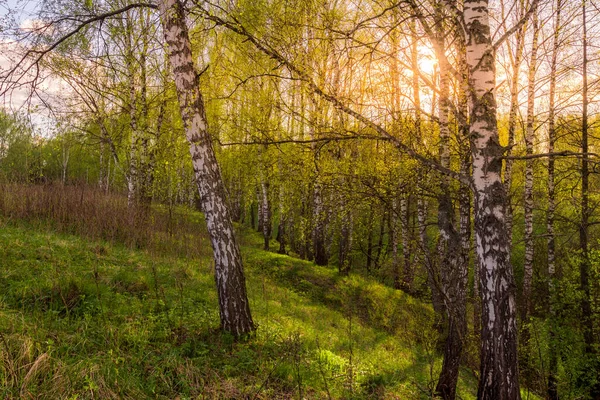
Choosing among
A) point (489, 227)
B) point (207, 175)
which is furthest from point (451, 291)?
point (207, 175)

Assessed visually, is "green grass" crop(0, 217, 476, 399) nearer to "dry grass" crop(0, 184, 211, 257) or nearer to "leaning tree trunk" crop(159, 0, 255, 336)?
"leaning tree trunk" crop(159, 0, 255, 336)

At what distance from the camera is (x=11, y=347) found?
306cm

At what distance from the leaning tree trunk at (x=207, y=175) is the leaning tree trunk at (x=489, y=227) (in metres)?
2.88

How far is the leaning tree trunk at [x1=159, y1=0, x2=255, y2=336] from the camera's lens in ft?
14.1

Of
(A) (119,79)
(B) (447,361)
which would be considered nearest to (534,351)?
(B) (447,361)

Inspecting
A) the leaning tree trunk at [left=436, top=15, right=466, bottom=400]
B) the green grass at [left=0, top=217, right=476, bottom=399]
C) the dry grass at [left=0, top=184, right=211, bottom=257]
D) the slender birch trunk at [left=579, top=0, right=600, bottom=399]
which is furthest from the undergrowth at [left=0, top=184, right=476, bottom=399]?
the slender birch trunk at [left=579, top=0, right=600, bottom=399]

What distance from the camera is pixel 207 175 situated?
4.41 meters

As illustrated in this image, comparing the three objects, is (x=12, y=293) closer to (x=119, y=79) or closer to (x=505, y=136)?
(x=119, y=79)

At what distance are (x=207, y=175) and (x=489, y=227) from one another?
324cm

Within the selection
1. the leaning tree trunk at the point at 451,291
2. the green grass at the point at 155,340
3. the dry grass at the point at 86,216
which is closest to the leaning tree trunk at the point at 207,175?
the green grass at the point at 155,340

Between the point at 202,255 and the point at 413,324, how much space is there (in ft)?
19.9

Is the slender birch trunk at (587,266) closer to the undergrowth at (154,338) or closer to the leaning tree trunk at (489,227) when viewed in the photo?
the undergrowth at (154,338)

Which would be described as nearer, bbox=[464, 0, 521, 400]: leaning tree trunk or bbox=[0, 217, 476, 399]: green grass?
bbox=[0, 217, 476, 399]: green grass

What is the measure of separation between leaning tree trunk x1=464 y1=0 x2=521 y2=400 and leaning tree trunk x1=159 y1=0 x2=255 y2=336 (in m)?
2.88
